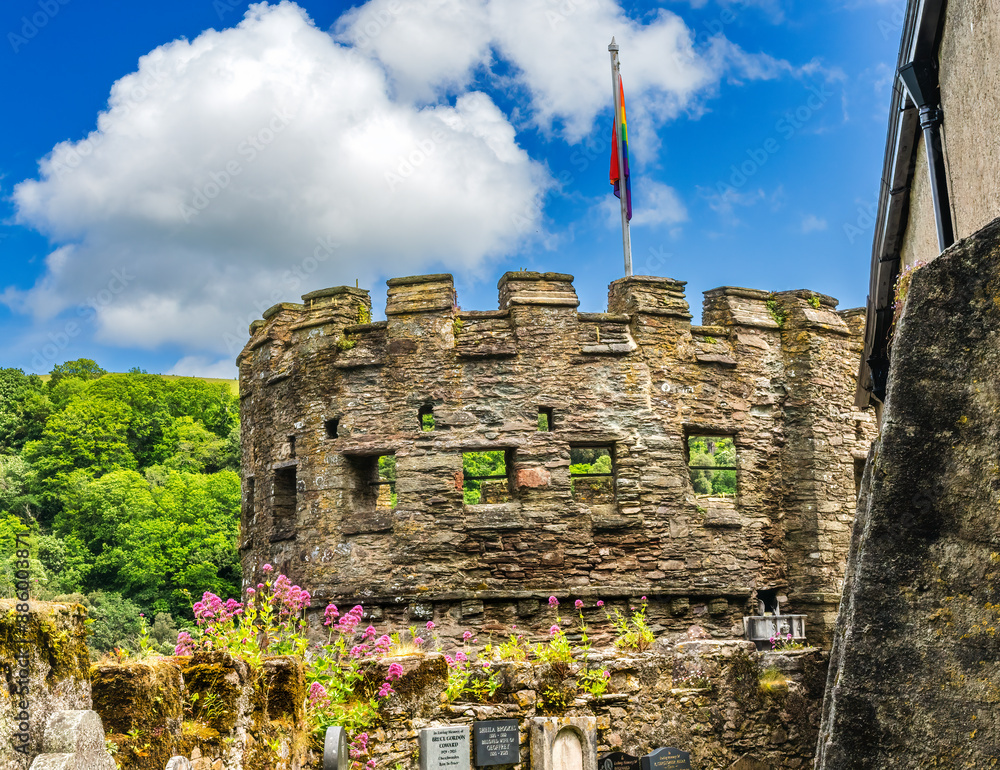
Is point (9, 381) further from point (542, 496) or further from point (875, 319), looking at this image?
point (875, 319)

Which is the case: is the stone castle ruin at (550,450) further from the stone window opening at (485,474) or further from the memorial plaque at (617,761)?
the memorial plaque at (617,761)

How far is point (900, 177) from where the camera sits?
7.16 meters

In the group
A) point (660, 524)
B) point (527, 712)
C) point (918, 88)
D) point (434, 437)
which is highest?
point (918, 88)

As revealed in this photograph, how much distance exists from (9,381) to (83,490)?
1375cm

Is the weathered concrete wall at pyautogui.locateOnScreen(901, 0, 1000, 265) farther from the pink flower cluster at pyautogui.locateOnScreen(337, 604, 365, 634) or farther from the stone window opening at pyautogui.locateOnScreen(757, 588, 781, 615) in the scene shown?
the stone window opening at pyautogui.locateOnScreen(757, 588, 781, 615)

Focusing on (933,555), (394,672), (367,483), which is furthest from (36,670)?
(367,483)

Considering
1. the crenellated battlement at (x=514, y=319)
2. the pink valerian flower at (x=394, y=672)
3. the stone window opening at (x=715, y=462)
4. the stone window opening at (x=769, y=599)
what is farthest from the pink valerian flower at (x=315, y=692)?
the stone window opening at (x=715, y=462)

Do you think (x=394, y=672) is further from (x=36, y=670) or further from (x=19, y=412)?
(x=19, y=412)

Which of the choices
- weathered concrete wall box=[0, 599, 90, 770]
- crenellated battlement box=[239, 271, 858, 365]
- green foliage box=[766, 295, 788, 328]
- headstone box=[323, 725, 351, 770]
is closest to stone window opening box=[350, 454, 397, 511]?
crenellated battlement box=[239, 271, 858, 365]

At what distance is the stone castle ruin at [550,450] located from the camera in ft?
37.0

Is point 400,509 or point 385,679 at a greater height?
point 400,509

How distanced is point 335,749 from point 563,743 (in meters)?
2.10

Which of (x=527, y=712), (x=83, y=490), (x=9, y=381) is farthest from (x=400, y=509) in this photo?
(x=9, y=381)

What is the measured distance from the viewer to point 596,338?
1187 cm
